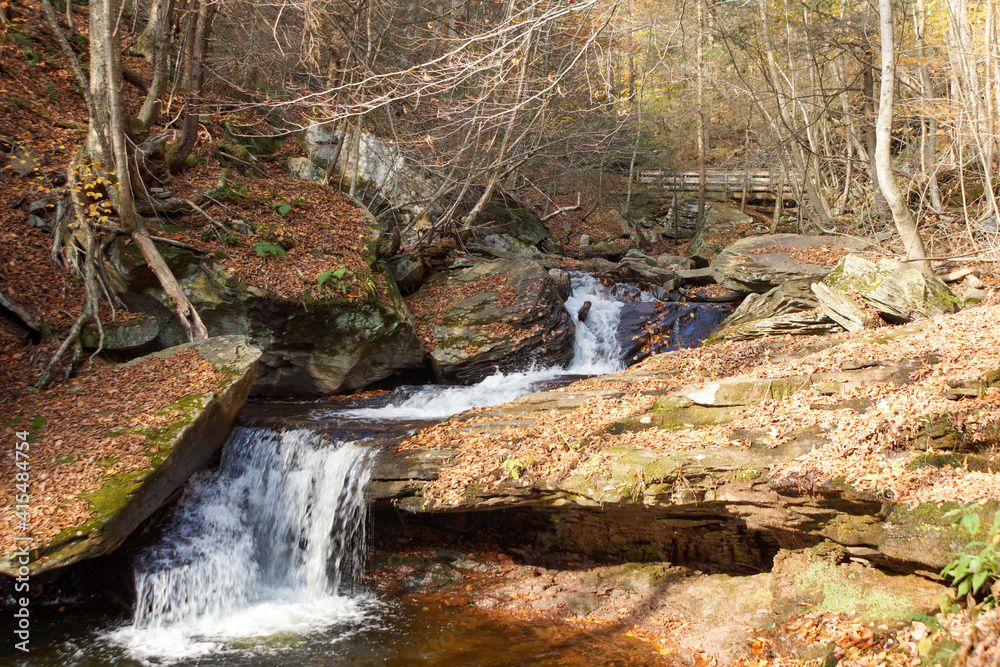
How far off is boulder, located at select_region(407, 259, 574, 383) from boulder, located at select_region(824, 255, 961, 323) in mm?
4781

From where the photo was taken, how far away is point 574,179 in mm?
19672

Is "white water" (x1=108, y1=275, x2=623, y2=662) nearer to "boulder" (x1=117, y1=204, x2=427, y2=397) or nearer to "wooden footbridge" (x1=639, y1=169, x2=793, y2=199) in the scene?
"boulder" (x1=117, y1=204, x2=427, y2=397)

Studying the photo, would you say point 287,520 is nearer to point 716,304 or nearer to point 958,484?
point 958,484

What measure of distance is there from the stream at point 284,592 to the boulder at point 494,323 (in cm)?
202

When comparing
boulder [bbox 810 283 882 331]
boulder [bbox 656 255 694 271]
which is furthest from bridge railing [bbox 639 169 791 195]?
boulder [bbox 810 283 882 331]

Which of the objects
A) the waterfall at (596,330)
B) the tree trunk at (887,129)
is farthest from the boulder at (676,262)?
the tree trunk at (887,129)

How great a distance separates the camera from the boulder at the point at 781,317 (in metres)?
9.38

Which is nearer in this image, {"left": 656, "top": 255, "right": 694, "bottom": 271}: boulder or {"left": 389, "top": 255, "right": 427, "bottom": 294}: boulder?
{"left": 389, "top": 255, "right": 427, "bottom": 294}: boulder

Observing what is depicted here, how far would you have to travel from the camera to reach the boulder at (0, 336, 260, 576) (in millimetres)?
5215

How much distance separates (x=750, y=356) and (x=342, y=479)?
19.0 ft

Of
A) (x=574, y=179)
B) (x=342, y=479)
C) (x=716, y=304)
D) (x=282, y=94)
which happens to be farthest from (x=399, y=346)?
(x=574, y=179)

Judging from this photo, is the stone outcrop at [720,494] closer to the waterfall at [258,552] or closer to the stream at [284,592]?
the waterfall at [258,552]

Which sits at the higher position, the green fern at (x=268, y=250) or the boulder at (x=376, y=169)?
the boulder at (x=376, y=169)

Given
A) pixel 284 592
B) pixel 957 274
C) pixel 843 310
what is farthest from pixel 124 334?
pixel 957 274
